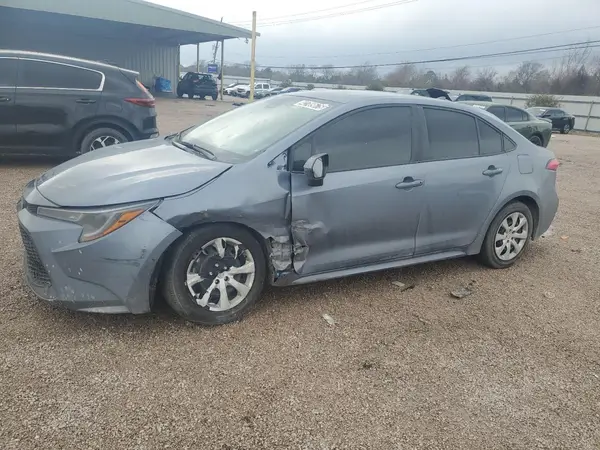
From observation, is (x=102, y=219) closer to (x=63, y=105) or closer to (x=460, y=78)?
(x=63, y=105)

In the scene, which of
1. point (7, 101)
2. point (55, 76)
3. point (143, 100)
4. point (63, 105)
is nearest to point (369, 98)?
point (143, 100)

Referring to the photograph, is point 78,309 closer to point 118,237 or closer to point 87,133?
point 118,237

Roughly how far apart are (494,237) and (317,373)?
2.44 meters

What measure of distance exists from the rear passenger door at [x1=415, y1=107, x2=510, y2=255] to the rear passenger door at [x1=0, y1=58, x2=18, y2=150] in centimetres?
593

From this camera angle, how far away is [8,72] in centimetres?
685

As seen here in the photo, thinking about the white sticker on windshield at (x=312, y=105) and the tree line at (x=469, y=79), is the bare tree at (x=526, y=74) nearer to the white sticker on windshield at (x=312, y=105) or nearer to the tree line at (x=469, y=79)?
the tree line at (x=469, y=79)

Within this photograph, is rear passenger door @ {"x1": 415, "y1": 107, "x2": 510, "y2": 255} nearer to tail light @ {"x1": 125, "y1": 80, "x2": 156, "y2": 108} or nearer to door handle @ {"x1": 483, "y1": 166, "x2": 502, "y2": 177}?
door handle @ {"x1": 483, "y1": 166, "x2": 502, "y2": 177}

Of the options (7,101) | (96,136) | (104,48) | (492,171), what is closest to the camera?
(492,171)

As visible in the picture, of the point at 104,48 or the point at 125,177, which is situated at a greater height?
the point at 104,48

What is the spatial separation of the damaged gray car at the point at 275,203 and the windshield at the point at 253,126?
0.02 meters

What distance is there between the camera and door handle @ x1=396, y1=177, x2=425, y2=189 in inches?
144

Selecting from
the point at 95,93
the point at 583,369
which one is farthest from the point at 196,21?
the point at 583,369

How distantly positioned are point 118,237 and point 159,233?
0.23 meters

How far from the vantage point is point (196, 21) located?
26.7 metres
